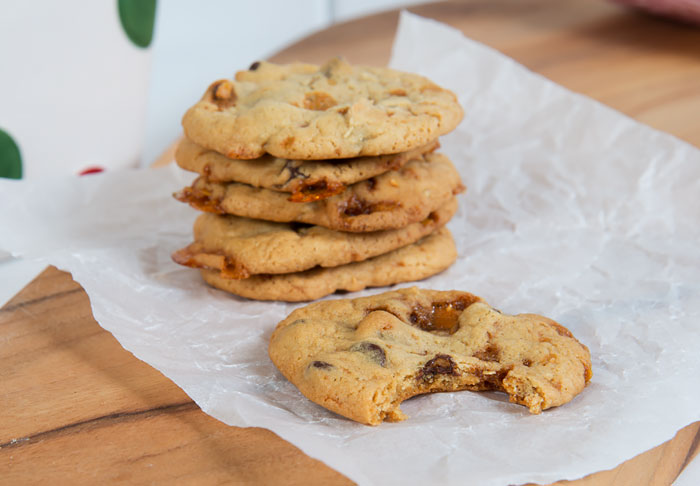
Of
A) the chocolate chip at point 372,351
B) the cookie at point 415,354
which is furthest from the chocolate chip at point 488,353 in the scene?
the chocolate chip at point 372,351

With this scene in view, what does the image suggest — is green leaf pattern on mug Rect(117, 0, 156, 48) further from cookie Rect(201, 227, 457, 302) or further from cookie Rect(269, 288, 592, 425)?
cookie Rect(269, 288, 592, 425)

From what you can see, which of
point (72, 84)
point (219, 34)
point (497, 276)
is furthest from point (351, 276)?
point (219, 34)

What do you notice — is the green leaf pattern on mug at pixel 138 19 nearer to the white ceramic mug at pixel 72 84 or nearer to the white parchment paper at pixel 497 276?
the white ceramic mug at pixel 72 84

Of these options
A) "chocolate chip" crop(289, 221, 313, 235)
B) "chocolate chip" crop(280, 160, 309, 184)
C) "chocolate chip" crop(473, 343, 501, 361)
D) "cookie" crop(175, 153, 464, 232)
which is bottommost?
"chocolate chip" crop(473, 343, 501, 361)

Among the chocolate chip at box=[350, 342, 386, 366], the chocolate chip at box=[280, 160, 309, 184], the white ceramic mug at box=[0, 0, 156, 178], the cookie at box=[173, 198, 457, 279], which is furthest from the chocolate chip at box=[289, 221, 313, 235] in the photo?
the white ceramic mug at box=[0, 0, 156, 178]

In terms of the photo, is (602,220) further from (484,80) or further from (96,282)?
(96,282)

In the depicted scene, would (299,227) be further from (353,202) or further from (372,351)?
Result: (372,351)
